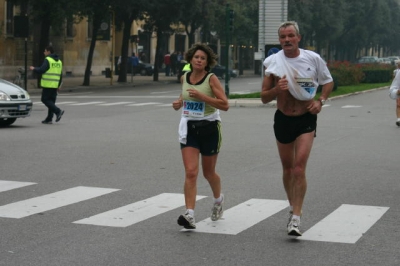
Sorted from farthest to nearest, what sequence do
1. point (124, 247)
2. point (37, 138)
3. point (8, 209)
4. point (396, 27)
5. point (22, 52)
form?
point (396, 27), point (22, 52), point (37, 138), point (8, 209), point (124, 247)

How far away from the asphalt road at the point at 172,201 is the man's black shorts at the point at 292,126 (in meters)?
0.89

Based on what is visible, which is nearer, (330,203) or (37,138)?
(330,203)

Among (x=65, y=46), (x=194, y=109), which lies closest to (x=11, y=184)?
(x=194, y=109)

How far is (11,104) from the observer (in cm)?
2275

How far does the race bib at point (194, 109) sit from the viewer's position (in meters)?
9.63

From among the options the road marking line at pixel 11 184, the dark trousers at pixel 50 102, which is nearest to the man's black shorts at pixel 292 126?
the road marking line at pixel 11 184

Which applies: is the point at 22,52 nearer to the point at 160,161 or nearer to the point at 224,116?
the point at 224,116

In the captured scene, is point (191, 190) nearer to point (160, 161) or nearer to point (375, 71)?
point (160, 161)

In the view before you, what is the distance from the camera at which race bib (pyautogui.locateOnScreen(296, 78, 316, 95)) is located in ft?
30.0

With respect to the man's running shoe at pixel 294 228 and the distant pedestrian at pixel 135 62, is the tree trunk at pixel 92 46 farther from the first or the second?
the man's running shoe at pixel 294 228

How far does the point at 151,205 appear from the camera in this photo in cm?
1106

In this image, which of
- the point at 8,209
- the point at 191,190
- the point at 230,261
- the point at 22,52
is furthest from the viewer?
the point at 22,52

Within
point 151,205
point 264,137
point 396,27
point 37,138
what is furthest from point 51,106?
point 396,27

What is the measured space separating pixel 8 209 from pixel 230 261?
11.6 feet
